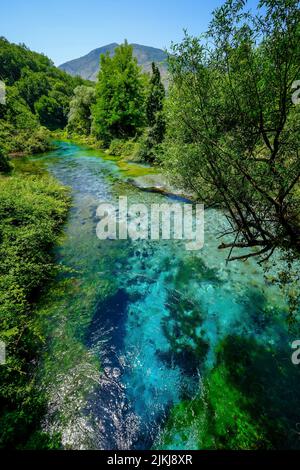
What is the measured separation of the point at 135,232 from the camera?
13273 millimetres

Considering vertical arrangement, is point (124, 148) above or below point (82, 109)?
below

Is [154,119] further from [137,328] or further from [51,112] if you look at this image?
[51,112]

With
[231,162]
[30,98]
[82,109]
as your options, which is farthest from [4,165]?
[30,98]

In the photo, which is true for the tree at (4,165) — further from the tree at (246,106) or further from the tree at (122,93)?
the tree at (246,106)

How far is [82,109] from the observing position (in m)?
49.2

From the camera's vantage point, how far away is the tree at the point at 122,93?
107ft

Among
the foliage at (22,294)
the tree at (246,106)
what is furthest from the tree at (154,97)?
the tree at (246,106)

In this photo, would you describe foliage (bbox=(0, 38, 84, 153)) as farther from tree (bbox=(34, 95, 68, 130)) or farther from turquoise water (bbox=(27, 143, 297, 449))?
turquoise water (bbox=(27, 143, 297, 449))

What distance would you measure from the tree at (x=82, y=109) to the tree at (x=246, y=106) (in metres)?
50.9

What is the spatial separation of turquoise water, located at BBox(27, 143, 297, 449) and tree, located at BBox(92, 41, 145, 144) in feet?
92.2

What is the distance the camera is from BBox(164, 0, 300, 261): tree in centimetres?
398

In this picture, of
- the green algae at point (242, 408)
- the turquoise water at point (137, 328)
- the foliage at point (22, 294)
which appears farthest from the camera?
the turquoise water at point (137, 328)

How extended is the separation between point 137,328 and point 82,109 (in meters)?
53.9

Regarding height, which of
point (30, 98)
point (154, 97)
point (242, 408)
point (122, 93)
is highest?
point (30, 98)
